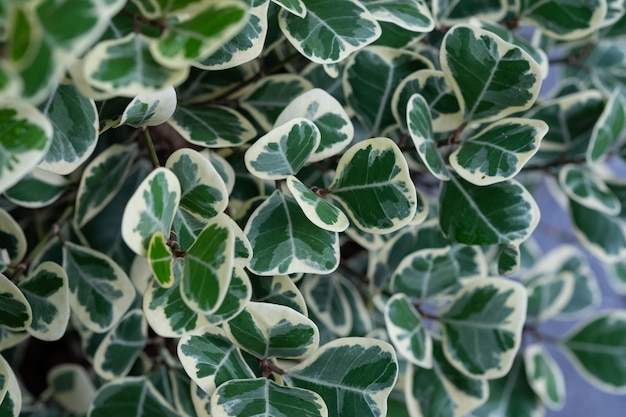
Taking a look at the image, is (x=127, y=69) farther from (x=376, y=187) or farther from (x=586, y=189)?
(x=586, y=189)

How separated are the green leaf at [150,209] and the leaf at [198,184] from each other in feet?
0.09

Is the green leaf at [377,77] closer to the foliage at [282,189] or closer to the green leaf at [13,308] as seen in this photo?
the foliage at [282,189]

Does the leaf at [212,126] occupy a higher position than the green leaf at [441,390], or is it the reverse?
the leaf at [212,126]

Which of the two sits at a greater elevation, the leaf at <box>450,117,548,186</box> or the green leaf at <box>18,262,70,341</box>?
the leaf at <box>450,117,548,186</box>

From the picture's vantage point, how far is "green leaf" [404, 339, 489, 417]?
80 cm

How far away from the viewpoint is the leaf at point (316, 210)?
0.53m

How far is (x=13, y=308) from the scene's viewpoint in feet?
1.91

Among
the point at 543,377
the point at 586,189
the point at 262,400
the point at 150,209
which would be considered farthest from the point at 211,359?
the point at 543,377

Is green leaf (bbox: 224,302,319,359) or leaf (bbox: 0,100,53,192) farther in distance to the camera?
green leaf (bbox: 224,302,319,359)

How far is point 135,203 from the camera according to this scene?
46 cm

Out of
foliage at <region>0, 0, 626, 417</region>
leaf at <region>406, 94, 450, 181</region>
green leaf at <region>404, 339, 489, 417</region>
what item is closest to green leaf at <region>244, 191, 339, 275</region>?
foliage at <region>0, 0, 626, 417</region>

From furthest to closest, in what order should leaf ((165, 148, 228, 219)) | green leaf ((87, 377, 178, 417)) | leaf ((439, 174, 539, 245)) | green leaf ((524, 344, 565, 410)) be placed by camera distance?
green leaf ((524, 344, 565, 410)), green leaf ((87, 377, 178, 417)), leaf ((439, 174, 539, 245)), leaf ((165, 148, 228, 219))

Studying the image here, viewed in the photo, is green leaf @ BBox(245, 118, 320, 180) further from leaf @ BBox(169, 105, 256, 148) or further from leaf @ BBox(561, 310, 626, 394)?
leaf @ BBox(561, 310, 626, 394)

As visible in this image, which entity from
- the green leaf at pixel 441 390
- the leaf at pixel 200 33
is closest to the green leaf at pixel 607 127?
the green leaf at pixel 441 390
